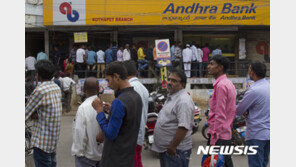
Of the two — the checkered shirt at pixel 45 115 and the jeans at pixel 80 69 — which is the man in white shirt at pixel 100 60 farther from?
the checkered shirt at pixel 45 115

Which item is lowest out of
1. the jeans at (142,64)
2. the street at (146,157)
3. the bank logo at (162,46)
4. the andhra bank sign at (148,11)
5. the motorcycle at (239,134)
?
the street at (146,157)

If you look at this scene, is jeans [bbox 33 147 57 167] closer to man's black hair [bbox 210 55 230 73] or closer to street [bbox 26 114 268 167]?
street [bbox 26 114 268 167]

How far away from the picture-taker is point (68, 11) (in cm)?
1445

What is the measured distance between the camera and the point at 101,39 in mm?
17031

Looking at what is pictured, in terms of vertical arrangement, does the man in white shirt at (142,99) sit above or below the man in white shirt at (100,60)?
below

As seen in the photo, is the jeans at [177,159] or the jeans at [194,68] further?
the jeans at [194,68]

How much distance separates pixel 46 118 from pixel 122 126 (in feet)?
4.18

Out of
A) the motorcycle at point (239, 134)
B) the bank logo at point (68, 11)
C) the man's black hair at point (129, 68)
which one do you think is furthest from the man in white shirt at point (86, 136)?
the bank logo at point (68, 11)

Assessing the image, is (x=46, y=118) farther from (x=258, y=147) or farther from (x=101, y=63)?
(x=101, y=63)

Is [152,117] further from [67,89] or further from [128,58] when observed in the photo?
[128,58]

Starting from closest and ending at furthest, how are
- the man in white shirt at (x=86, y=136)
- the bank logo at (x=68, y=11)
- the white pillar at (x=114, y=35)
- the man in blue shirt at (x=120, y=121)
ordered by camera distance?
the man in blue shirt at (x=120, y=121)
the man in white shirt at (x=86, y=136)
the bank logo at (x=68, y=11)
the white pillar at (x=114, y=35)

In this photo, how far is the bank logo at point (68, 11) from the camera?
568 inches

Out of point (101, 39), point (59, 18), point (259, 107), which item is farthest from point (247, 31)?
point (259, 107)

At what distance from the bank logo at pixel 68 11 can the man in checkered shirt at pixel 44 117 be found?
11.5 metres
